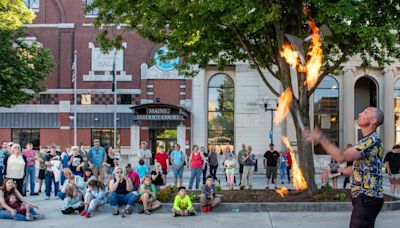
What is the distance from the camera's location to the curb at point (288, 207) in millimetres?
12023

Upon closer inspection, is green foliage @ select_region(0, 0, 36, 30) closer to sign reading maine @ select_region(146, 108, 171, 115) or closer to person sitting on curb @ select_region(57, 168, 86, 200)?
sign reading maine @ select_region(146, 108, 171, 115)

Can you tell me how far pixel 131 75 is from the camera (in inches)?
1326

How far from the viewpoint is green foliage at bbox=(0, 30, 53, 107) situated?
23.6 m

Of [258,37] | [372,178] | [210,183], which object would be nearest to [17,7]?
[258,37]

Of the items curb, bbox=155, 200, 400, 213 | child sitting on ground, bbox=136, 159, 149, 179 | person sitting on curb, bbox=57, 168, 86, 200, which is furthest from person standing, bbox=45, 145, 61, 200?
curb, bbox=155, 200, 400, 213

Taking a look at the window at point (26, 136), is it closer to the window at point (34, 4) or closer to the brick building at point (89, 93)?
the brick building at point (89, 93)

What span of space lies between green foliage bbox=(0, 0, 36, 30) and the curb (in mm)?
→ 15169

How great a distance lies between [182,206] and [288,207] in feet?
8.83

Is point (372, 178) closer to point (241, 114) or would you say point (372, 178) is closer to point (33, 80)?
point (33, 80)

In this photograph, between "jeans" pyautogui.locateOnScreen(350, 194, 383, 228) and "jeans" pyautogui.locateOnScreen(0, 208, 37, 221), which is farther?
"jeans" pyautogui.locateOnScreen(0, 208, 37, 221)

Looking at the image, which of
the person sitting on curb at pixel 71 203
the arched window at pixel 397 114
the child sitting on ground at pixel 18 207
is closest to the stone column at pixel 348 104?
the arched window at pixel 397 114

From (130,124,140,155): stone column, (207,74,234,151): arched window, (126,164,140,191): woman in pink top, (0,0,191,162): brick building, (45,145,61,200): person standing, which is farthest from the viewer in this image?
(207,74,234,151): arched window

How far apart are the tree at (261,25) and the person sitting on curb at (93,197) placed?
452 cm

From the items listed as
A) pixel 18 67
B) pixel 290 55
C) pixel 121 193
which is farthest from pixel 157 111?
pixel 121 193
